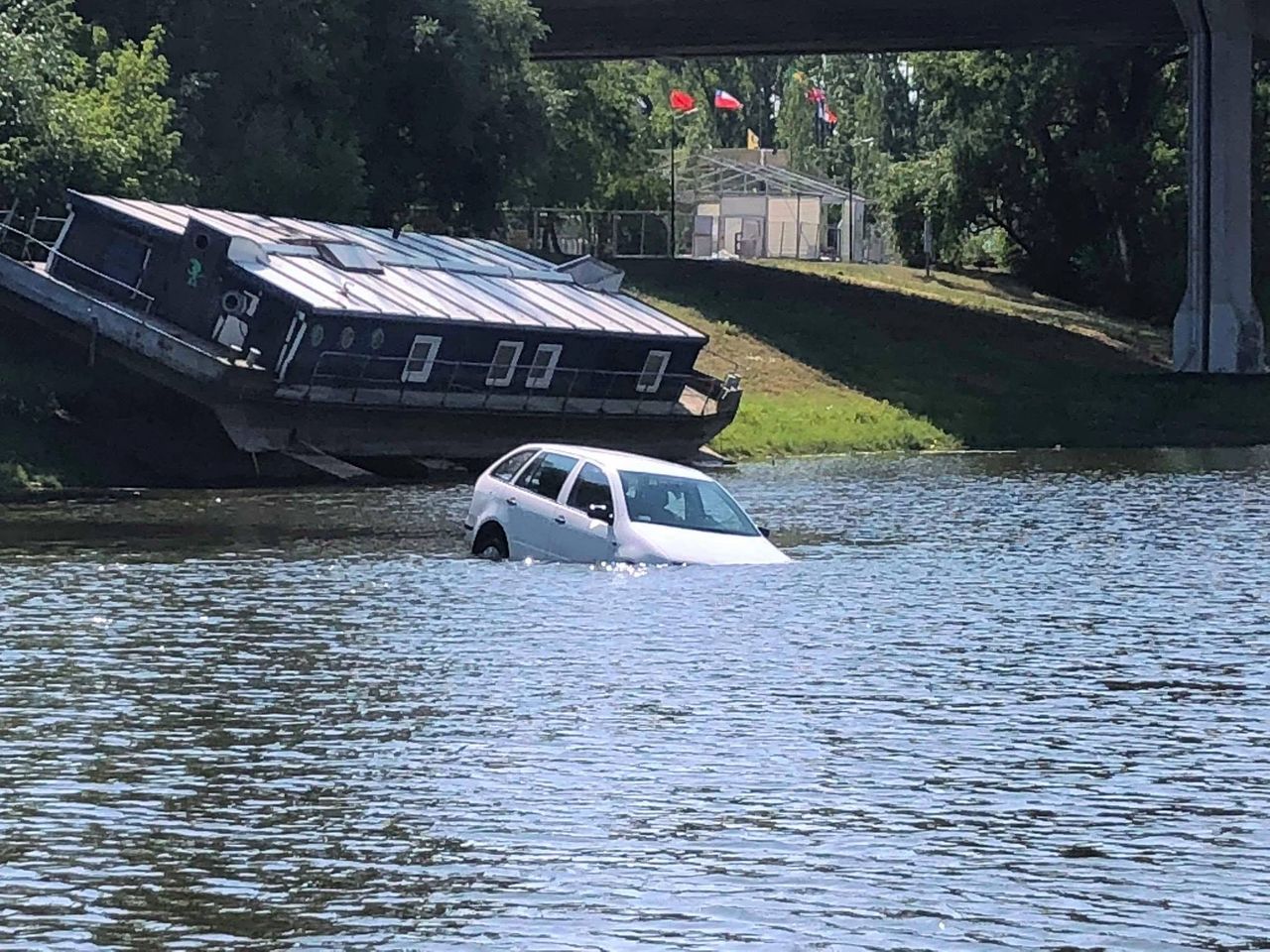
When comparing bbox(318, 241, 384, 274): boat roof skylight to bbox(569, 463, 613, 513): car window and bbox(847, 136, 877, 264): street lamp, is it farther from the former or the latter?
bbox(847, 136, 877, 264): street lamp

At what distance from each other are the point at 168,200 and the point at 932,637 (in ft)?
112

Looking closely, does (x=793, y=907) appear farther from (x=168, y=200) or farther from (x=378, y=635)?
(x=168, y=200)

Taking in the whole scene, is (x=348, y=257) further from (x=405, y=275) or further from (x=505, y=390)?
(x=505, y=390)

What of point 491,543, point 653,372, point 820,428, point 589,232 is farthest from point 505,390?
point 589,232

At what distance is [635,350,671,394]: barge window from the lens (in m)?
52.6

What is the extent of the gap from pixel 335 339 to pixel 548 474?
61.6ft

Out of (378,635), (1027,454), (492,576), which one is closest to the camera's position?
(378,635)

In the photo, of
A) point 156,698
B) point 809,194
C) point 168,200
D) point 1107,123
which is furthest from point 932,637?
point 809,194

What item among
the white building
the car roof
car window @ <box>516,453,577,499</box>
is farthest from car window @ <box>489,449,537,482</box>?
the white building

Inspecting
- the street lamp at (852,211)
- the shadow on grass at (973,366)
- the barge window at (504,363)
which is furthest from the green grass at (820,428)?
the street lamp at (852,211)

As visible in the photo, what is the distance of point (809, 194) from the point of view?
132 m

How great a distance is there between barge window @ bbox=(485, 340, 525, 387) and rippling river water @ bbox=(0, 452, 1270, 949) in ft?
63.8

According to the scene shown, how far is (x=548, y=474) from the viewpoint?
2728 centimetres

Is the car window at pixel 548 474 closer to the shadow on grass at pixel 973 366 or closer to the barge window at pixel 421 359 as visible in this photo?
the barge window at pixel 421 359
